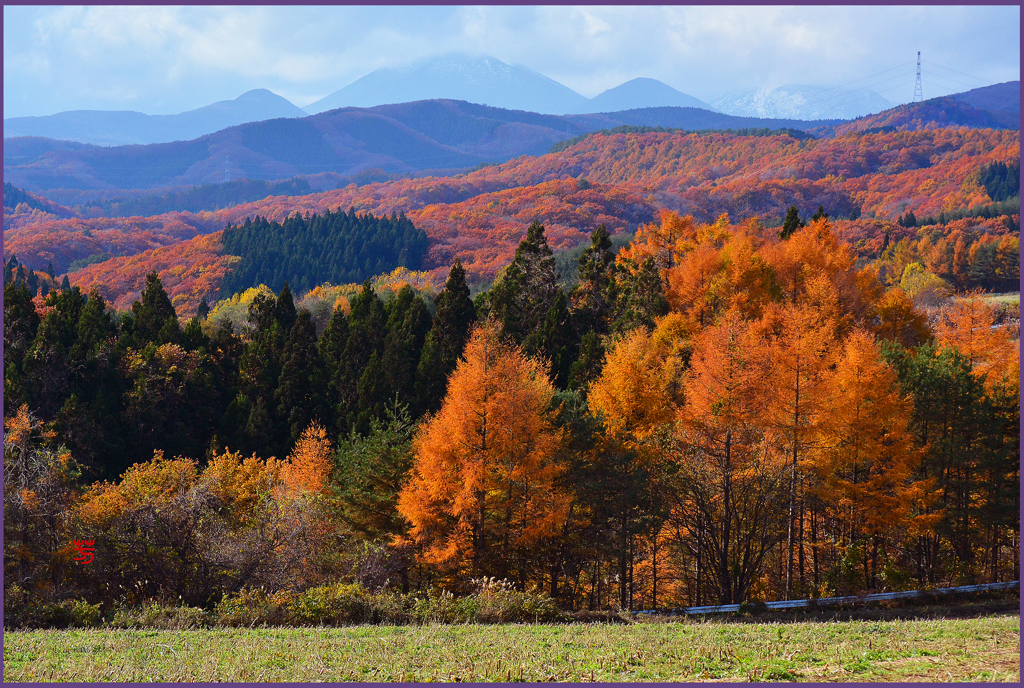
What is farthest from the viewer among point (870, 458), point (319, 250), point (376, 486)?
point (319, 250)

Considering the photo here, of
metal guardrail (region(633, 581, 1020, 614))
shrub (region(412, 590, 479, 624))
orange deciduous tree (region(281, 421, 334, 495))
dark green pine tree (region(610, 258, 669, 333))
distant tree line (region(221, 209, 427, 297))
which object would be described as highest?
distant tree line (region(221, 209, 427, 297))

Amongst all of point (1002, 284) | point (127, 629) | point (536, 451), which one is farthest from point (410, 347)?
point (1002, 284)

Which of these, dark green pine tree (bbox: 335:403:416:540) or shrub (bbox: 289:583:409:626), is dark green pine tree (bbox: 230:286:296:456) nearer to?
dark green pine tree (bbox: 335:403:416:540)

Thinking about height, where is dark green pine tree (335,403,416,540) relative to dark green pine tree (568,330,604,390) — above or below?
below

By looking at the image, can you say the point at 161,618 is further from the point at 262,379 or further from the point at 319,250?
the point at 319,250

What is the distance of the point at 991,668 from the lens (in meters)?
10.6

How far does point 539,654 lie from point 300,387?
44.6 m

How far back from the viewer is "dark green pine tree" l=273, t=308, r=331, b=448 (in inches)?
2084

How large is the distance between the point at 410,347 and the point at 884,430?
32.8m

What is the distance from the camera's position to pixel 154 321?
59.5m

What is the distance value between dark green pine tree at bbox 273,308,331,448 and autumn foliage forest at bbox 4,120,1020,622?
7.1 inches

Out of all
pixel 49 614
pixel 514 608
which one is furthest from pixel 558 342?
pixel 49 614

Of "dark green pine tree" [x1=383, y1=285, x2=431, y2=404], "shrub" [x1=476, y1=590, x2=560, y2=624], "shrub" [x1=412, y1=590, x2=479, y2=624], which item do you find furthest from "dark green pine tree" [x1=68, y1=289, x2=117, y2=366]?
"shrub" [x1=476, y1=590, x2=560, y2=624]

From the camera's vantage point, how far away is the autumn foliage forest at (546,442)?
25.3m
